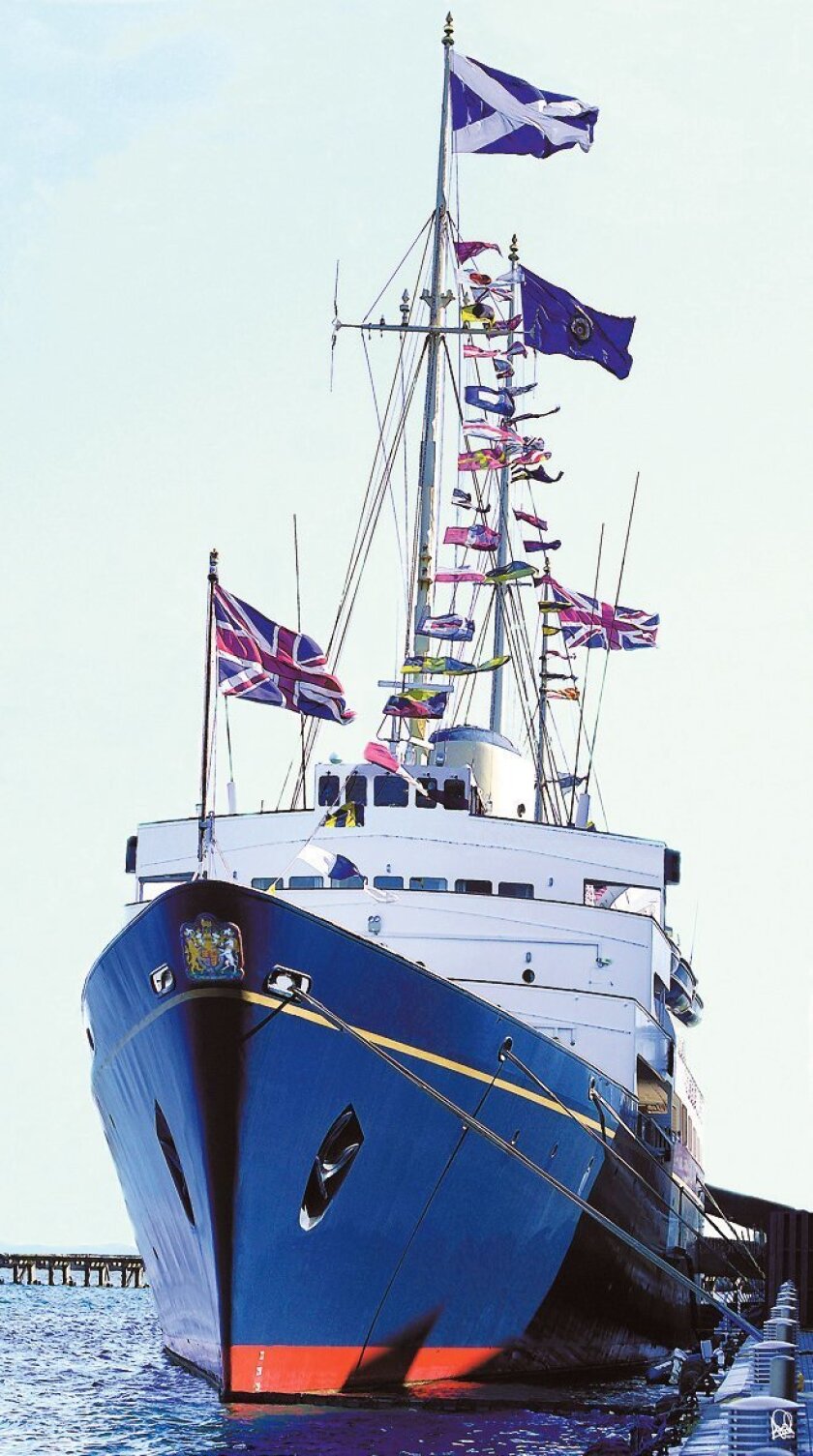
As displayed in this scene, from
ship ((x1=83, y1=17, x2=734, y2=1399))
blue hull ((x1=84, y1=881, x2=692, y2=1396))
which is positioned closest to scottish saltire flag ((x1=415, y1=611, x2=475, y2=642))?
ship ((x1=83, y1=17, x2=734, y2=1399))

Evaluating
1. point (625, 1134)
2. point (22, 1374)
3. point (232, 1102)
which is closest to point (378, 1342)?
point (232, 1102)

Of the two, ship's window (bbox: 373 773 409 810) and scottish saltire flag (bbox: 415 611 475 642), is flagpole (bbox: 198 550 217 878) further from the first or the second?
scottish saltire flag (bbox: 415 611 475 642)

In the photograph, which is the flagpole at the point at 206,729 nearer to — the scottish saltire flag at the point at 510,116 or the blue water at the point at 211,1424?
the blue water at the point at 211,1424

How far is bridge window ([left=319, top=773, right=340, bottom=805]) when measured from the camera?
1275 inches

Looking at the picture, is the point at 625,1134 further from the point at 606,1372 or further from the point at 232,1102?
the point at 232,1102

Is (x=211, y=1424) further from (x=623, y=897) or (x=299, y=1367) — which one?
(x=623, y=897)

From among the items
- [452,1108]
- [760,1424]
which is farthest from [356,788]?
[760,1424]

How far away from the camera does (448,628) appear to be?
124 feet

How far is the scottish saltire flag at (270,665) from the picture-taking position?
27031 millimetres

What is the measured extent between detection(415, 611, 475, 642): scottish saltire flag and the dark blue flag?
5703mm

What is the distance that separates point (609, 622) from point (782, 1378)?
93.0ft

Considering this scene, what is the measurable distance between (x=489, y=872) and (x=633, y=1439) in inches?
523

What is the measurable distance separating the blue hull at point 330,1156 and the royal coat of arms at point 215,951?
4.4 inches

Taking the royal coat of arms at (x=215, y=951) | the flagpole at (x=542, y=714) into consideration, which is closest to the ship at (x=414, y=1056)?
the royal coat of arms at (x=215, y=951)
